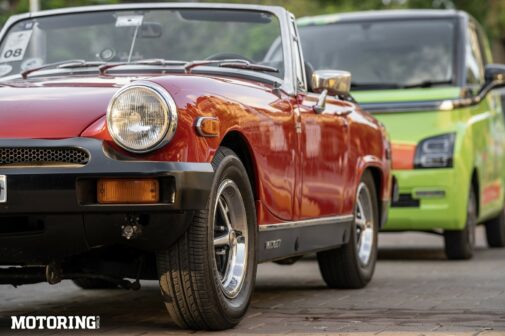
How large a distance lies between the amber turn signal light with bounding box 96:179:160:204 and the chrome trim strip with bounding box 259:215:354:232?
3.85 feet

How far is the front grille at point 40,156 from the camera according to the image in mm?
5875

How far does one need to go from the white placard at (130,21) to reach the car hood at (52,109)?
66.8 inches

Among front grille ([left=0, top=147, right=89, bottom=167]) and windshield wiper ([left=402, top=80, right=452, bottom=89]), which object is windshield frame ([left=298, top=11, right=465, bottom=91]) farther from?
front grille ([left=0, top=147, right=89, bottom=167])

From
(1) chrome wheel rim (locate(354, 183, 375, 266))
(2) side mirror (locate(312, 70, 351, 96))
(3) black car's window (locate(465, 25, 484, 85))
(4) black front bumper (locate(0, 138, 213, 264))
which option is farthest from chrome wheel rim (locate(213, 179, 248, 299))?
(3) black car's window (locate(465, 25, 484, 85))

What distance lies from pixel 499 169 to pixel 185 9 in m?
6.12

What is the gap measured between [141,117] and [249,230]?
1.04 meters

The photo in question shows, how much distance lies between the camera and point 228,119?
642cm

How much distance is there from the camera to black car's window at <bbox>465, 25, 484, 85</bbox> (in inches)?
491

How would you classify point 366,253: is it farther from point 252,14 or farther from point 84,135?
point 84,135

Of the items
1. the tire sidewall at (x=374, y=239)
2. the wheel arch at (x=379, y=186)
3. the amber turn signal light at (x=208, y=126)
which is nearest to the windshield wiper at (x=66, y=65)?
→ the amber turn signal light at (x=208, y=126)

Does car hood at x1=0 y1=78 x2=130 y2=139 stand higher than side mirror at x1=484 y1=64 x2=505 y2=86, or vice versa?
car hood at x1=0 y1=78 x2=130 y2=139

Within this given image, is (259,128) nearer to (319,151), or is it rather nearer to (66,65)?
(319,151)

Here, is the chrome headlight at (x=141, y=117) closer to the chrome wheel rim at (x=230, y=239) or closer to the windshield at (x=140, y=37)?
A: the chrome wheel rim at (x=230, y=239)

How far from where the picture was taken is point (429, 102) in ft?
38.4
